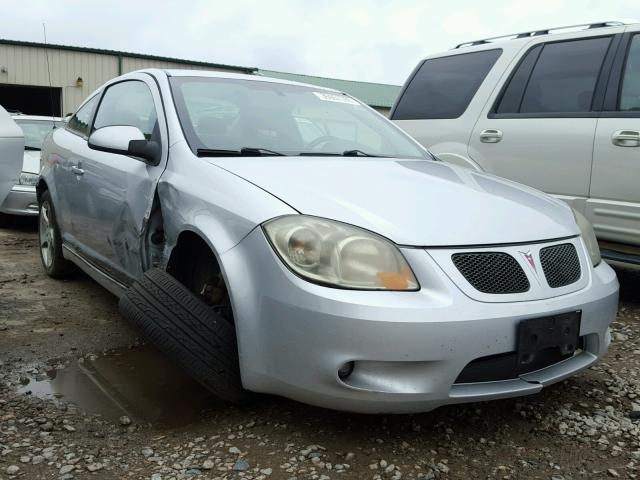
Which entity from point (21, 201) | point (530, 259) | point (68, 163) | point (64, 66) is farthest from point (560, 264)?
point (64, 66)

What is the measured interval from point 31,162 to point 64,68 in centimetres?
1377

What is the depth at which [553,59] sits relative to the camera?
4508 millimetres

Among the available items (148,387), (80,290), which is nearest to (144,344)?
(148,387)

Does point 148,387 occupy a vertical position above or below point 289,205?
below

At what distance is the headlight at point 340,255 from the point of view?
7.01ft

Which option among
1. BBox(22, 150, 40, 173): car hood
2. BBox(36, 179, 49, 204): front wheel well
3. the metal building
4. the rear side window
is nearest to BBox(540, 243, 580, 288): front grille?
the rear side window

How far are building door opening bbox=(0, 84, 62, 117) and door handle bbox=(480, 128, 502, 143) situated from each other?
61.7 feet

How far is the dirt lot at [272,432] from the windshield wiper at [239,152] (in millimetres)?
1057

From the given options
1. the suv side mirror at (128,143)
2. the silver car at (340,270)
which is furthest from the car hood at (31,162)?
the silver car at (340,270)

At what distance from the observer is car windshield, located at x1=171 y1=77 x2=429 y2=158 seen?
3041 mm

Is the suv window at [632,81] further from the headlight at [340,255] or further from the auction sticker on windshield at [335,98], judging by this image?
the headlight at [340,255]

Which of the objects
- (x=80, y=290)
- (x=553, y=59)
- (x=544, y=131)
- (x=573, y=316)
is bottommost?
(x=80, y=290)

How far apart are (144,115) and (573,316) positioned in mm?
2359

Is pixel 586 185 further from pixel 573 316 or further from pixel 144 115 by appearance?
pixel 144 115
